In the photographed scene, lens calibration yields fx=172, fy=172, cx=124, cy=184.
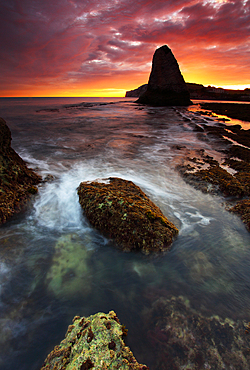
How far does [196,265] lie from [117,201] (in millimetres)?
1996

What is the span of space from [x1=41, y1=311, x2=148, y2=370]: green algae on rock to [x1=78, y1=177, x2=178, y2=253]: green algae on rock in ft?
4.93

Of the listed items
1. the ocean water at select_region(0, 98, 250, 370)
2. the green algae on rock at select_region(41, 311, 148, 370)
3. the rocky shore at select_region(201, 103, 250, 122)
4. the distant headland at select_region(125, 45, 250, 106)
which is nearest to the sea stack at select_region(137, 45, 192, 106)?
the distant headland at select_region(125, 45, 250, 106)

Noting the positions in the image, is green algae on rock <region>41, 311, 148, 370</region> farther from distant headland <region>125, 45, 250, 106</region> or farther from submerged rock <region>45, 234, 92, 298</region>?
distant headland <region>125, 45, 250, 106</region>

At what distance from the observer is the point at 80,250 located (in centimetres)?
356

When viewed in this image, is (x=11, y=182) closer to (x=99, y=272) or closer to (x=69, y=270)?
(x=69, y=270)

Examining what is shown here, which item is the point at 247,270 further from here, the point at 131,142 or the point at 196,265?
the point at 131,142

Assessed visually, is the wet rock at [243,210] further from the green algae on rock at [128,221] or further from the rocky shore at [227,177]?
the green algae on rock at [128,221]

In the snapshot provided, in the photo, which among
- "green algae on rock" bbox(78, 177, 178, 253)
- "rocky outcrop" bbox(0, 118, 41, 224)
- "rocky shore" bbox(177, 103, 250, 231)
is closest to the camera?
"green algae on rock" bbox(78, 177, 178, 253)

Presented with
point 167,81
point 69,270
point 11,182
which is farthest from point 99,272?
point 167,81

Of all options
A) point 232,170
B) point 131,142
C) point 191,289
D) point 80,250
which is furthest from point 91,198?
point 131,142

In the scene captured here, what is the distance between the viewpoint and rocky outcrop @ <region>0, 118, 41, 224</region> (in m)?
4.37

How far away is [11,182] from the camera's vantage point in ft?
16.0

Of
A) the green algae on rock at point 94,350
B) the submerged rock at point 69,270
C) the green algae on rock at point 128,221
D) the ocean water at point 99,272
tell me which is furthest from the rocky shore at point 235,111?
the green algae on rock at point 94,350

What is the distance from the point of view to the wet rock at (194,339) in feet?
6.31
